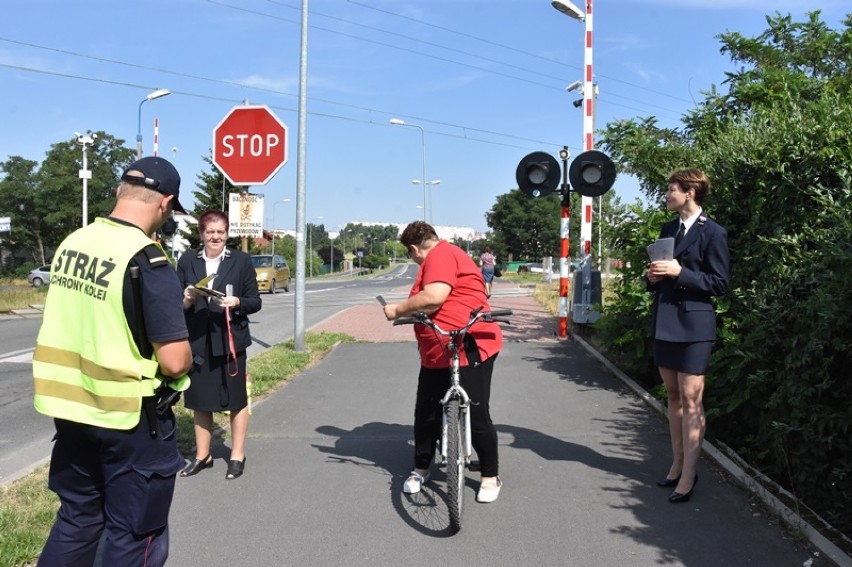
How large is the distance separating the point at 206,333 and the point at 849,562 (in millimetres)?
3936

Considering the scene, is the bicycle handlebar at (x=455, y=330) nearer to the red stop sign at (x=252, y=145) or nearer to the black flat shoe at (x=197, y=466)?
the black flat shoe at (x=197, y=466)

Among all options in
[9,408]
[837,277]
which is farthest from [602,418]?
[9,408]

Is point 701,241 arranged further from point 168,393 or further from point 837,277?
point 168,393

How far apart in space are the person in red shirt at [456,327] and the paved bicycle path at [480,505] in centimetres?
32

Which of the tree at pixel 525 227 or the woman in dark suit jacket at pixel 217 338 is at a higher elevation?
Answer: the tree at pixel 525 227

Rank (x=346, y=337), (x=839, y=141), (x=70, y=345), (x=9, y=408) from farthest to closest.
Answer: (x=346, y=337), (x=9, y=408), (x=839, y=141), (x=70, y=345)

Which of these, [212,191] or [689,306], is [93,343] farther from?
[212,191]

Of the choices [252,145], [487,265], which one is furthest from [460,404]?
[487,265]

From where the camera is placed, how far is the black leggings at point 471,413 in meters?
4.29

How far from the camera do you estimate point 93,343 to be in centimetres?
234

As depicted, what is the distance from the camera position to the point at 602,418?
629 centimetres

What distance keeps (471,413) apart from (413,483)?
594 millimetres

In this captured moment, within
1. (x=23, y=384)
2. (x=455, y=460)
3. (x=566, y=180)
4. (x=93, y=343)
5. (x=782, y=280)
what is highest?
(x=566, y=180)

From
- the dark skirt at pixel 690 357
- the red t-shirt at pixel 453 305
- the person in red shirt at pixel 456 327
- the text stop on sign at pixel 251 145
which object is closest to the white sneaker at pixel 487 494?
the person in red shirt at pixel 456 327
